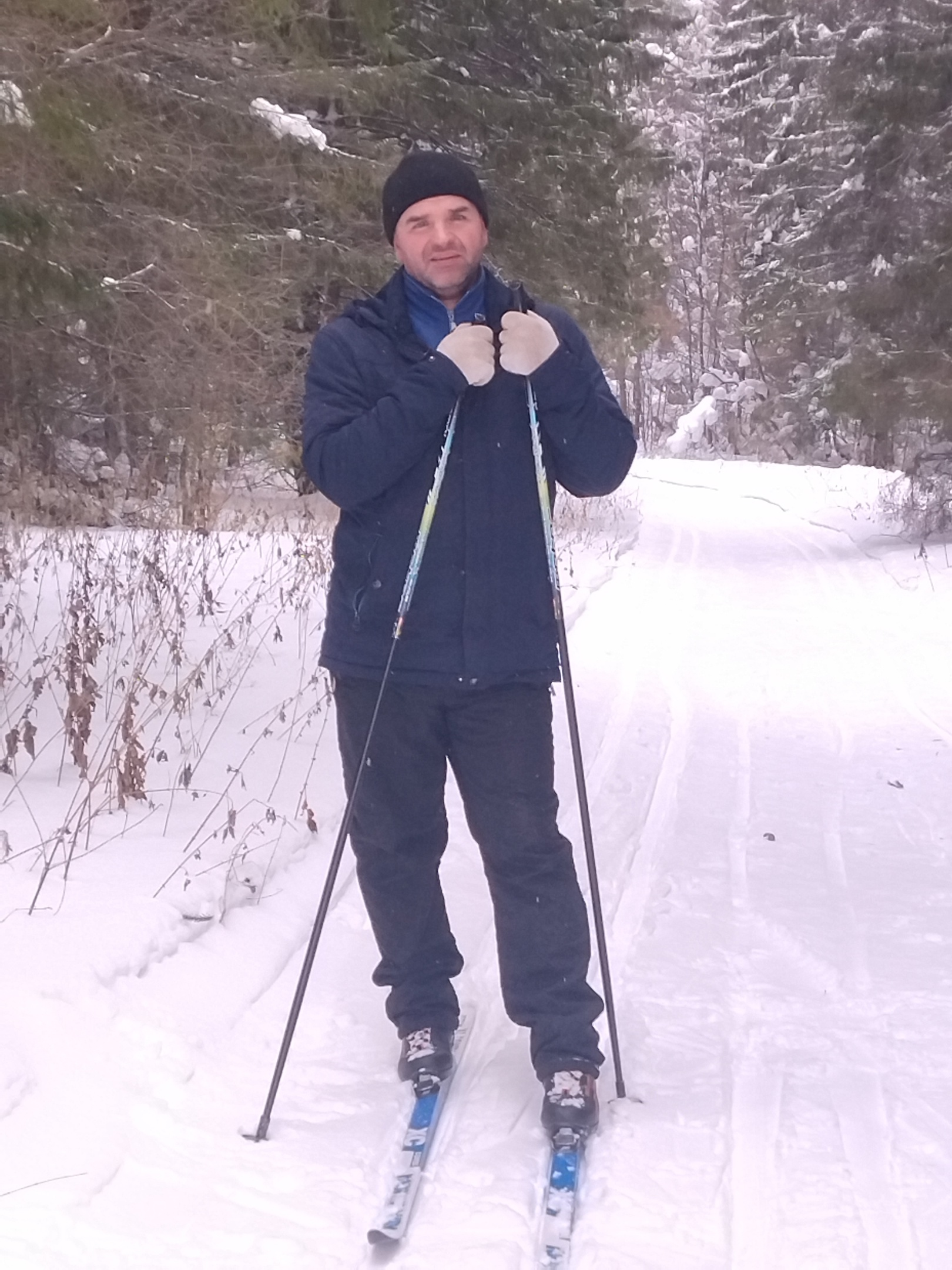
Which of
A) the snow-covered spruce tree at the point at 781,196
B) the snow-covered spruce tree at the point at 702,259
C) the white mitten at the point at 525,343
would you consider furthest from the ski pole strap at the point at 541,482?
the snow-covered spruce tree at the point at 702,259

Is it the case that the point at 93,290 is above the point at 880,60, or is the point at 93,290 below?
below

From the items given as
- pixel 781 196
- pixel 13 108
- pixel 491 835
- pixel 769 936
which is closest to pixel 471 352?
pixel 491 835

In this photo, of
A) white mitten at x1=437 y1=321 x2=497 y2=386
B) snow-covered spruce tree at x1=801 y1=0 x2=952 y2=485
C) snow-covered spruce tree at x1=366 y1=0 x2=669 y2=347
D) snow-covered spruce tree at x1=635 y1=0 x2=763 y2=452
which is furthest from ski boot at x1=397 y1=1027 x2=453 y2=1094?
snow-covered spruce tree at x1=635 y1=0 x2=763 y2=452

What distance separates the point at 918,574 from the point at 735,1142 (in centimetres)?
966

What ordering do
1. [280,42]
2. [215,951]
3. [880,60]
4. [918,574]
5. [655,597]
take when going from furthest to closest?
[880,60] < [918,574] < [655,597] < [280,42] < [215,951]

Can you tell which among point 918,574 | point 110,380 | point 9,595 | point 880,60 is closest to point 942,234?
point 880,60

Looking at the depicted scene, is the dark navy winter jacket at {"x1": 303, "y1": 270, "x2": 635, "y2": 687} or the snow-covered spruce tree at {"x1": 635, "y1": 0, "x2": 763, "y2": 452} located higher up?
the snow-covered spruce tree at {"x1": 635, "y1": 0, "x2": 763, "y2": 452}

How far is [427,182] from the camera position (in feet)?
9.05

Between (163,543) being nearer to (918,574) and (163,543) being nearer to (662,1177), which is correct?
(662,1177)

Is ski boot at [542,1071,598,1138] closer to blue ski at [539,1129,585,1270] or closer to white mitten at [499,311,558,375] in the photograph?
blue ski at [539,1129,585,1270]

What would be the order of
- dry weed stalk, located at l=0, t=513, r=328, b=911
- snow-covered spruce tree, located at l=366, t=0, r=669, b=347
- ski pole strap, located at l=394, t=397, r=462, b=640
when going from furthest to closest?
snow-covered spruce tree, located at l=366, t=0, r=669, b=347 < dry weed stalk, located at l=0, t=513, r=328, b=911 < ski pole strap, located at l=394, t=397, r=462, b=640

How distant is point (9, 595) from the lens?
6.92 meters

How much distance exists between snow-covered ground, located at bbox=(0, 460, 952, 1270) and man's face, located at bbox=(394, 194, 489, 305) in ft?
6.24

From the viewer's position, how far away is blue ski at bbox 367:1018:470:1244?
2414mm
